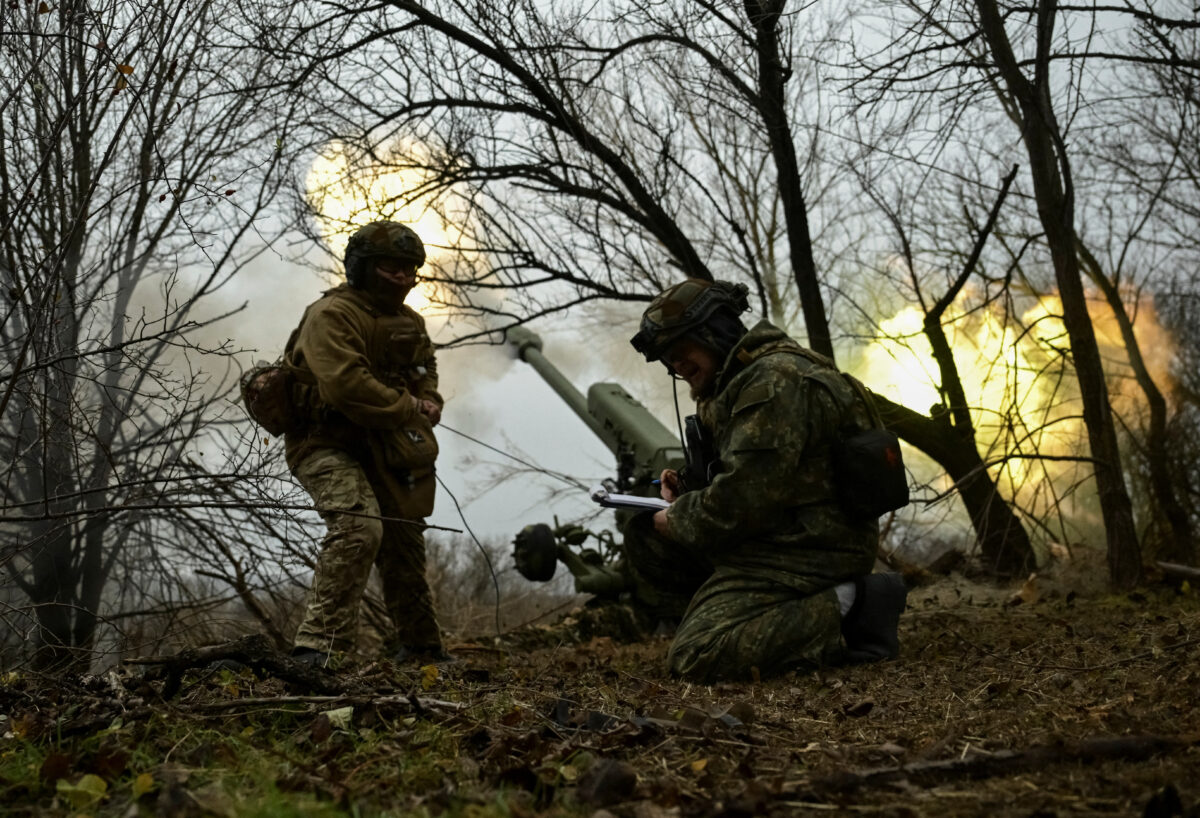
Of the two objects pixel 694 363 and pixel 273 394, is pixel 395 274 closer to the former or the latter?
pixel 273 394

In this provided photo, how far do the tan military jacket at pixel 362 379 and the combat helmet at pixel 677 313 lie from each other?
4.23ft

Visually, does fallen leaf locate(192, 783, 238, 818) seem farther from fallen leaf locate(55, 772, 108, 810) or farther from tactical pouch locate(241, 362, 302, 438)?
tactical pouch locate(241, 362, 302, 438)

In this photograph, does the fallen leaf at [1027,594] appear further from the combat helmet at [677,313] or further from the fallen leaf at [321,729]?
the fallen leaf at [321,729]

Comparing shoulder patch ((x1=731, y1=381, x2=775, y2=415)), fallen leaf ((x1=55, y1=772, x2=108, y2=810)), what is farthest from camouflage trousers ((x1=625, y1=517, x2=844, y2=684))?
fallen leaf ((x1=55, y1=772, x2=108, y2=810))

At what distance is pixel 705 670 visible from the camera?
4742mm

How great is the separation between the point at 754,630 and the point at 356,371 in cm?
218

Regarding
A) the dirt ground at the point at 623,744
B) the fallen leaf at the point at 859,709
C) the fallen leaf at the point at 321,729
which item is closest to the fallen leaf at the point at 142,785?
the dirt ground at the point at 623,744

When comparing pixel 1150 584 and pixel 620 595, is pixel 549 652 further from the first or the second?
pixel 1150 584

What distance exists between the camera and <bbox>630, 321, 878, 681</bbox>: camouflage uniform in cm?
468

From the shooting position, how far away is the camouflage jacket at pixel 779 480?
467cm

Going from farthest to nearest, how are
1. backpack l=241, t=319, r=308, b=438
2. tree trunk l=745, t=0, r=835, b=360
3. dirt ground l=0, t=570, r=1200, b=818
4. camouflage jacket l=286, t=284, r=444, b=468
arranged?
1. tree trunk l=745, t=0, r=835, b=360
2. backpack l=241, t=319, r=308, b=438
3. camouflage jacket l=286, t=284, r=444, b=468
4. dirt ground l=0, t=570, r=1200, b=818

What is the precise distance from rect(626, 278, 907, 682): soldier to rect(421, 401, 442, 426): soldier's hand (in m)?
1.31

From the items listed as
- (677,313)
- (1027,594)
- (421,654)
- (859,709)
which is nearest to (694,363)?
(677,313)

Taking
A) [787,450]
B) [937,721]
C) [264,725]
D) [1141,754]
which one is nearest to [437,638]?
[787,450]
